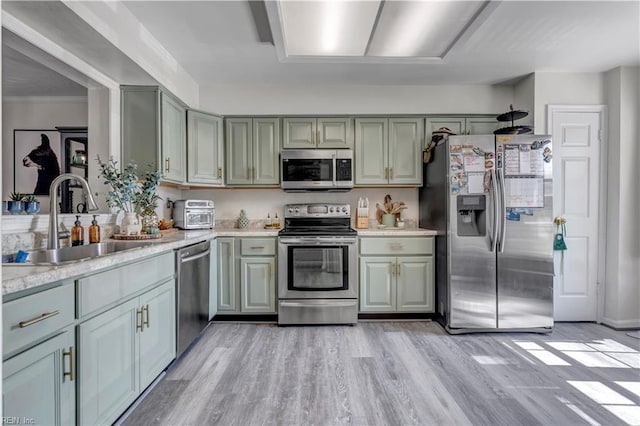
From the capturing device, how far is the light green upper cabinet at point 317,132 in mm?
3631

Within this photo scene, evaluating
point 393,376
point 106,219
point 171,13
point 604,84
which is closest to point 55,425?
point 106,219

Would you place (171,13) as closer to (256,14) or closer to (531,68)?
(256,14)

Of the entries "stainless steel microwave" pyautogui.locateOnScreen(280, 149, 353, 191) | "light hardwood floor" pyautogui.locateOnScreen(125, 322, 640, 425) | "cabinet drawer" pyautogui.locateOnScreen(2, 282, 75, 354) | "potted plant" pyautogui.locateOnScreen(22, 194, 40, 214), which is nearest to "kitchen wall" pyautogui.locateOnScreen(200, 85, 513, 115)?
"stainless steel microwave" pyautogui.locateOnScreen(280, 149, 353, 191)

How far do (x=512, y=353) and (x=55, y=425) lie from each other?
2.91 metres

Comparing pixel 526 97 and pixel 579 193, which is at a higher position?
pixel 526 97

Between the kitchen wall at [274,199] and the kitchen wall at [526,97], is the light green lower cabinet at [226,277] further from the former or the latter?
the kitchen wall at [526,97]

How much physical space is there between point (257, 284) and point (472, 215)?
6.99 ft

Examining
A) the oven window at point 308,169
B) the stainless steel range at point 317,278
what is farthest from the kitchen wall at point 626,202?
the oven window at point 308,169

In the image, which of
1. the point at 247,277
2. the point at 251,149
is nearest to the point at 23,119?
the point at 251,149

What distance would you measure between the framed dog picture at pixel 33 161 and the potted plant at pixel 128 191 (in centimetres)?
30

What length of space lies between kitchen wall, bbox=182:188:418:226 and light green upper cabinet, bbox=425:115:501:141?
28.3 inches

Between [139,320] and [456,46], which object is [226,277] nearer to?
[139,320]

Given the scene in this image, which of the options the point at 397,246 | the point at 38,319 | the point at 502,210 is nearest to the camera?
the point at 38,319

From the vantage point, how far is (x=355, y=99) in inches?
148
